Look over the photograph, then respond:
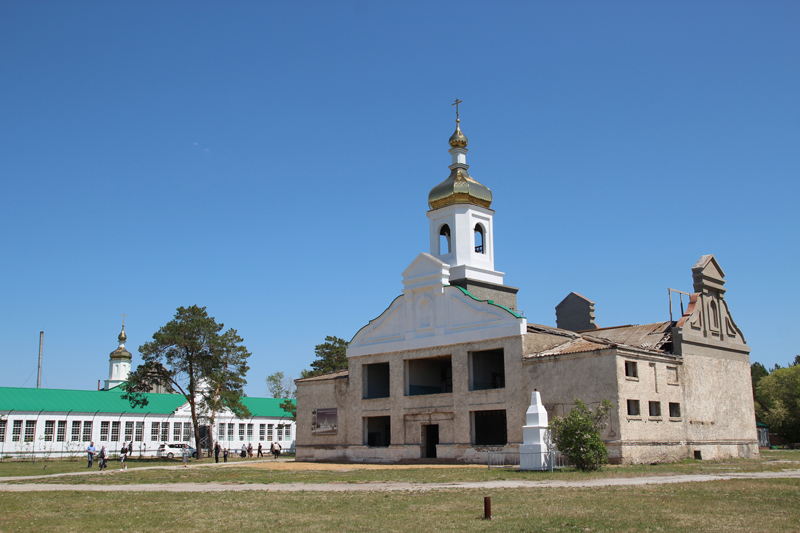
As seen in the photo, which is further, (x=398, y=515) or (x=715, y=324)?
(x=715, y=324)

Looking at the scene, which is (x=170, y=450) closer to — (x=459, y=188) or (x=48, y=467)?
(x=48, y=467)

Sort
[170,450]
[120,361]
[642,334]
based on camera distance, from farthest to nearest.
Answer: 1. [120,361]
2. [170,450]
3. [642,334]

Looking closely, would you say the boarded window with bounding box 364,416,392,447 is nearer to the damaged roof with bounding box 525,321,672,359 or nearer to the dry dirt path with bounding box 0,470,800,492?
the damaged roof with bounding box 525,321,672,359

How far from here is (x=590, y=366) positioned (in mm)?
33000

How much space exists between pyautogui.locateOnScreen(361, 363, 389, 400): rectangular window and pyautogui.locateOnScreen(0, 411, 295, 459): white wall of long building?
24913 millimetres

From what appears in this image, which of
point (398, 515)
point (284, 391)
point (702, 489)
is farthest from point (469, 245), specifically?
point (284, 391)

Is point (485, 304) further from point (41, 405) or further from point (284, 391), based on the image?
point (284, 391)

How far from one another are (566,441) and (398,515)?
13493mm

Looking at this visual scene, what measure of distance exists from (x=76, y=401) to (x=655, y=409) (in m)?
52.3

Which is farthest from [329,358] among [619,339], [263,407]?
[619,339]

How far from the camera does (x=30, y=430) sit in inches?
2384

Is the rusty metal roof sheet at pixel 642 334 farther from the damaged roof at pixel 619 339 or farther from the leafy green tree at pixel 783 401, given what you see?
the leafy green tree at pixel 783 401

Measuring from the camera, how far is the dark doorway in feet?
132

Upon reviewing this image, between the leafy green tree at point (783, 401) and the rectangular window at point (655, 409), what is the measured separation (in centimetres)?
3975
